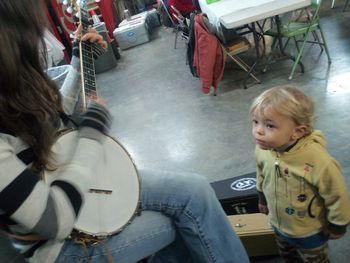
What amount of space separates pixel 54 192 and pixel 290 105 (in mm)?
800

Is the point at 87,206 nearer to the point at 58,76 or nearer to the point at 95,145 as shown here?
the point at 95,145

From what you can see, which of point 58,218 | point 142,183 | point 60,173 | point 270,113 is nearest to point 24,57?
point 60,173

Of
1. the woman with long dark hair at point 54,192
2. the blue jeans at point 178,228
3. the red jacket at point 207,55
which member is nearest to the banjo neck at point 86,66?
the woman with long dark hair at point 54,192

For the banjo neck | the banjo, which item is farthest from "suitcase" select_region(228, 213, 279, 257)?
the banjo neck

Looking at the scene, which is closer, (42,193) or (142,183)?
(42,193)

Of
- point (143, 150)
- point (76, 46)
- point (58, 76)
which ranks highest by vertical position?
point (76, 46)

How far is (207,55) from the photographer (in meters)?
3.48

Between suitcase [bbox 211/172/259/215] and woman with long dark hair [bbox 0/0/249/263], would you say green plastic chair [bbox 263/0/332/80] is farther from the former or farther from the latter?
woman with long dark hair [bbox 0/0/249/263]

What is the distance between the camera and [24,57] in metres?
1.00

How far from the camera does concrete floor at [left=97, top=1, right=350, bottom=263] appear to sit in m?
2.54

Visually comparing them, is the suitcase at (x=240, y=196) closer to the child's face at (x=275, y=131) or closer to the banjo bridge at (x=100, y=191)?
the child's face at (x=275, y=131)

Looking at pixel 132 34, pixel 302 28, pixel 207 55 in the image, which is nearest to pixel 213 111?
pixel 207 55

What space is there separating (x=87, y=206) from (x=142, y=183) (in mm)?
245

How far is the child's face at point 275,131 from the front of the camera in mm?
1195
